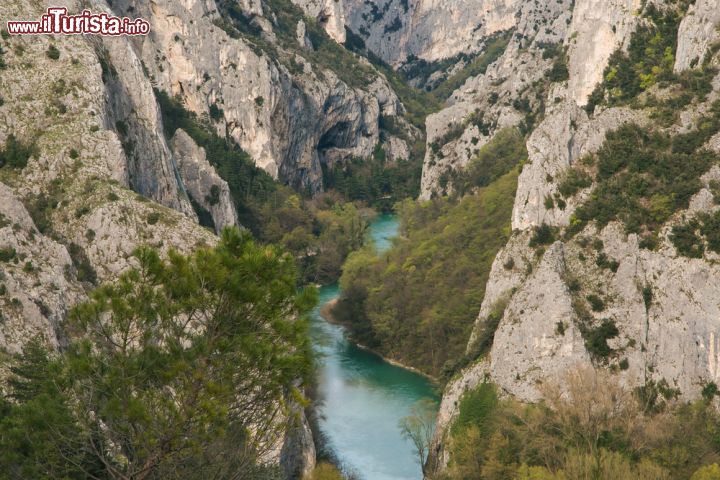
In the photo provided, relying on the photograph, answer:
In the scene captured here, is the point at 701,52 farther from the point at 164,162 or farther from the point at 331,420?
the point at 164,162

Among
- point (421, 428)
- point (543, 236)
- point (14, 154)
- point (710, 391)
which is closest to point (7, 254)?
point (14, 154)

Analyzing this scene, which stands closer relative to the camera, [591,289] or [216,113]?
[591,289]

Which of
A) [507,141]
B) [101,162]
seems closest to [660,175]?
[101,162]

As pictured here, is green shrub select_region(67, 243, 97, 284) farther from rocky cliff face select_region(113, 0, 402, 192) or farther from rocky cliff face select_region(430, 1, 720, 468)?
rocky cliff face select_region(113, 0, 402, 192)

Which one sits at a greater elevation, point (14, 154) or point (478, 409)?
point (14, 154)

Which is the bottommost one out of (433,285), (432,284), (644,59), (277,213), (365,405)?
(365,405)

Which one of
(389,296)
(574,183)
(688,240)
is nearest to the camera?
(688,240)

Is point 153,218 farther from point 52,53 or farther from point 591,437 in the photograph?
point 591,437
